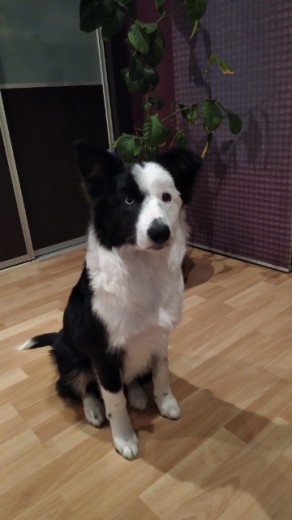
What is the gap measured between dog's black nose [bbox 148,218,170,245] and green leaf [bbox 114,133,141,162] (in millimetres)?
1256

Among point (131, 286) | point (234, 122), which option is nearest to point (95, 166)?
point (131, 286)

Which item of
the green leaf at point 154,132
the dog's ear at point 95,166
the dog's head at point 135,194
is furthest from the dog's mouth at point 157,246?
the green leaf at point 154,132

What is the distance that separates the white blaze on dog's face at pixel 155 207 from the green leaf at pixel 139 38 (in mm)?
1333

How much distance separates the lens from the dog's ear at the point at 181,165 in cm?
105

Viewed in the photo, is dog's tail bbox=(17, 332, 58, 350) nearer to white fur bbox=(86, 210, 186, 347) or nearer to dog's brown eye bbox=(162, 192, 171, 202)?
white fur bbox=(86, 210, 186, 347)

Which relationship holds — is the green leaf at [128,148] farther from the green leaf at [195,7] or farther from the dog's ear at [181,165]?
the dog's ear at [181,165]

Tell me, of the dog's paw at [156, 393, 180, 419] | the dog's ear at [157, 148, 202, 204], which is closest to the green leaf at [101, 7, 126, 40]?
the dog's ear at [157, 148, 202, 204]

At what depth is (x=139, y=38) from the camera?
202 cm

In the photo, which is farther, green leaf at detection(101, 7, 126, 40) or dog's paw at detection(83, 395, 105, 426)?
green leaf at detection(101, 7, 126, 40)

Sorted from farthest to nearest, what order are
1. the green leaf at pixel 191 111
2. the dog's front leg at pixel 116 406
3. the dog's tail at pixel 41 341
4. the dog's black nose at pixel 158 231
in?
1. the green leaf at pixel 191 111
2. the dog's tail at pixel 41 341
3. the dog's front leg at pixel 116 406
4. the dog's black nose at pixel 158 231

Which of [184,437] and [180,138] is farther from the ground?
[180,138]

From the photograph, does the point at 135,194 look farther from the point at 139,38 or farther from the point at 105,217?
the point at 139,38

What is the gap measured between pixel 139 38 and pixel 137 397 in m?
1.82

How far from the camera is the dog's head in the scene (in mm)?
970
